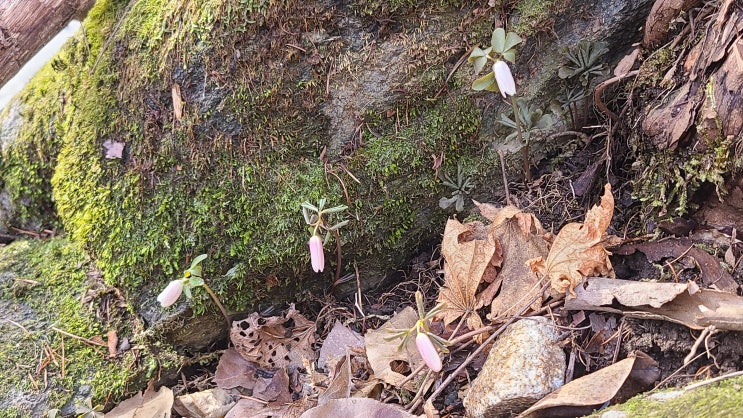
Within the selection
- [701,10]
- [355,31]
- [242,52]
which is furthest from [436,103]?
[701,10]

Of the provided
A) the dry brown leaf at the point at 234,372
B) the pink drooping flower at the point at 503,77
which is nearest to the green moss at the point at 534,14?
the pink drooping flower at the point at 503,77

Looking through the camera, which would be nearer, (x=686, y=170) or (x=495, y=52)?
(x=686, y=170)

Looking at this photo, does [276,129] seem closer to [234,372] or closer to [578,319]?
[234,372]

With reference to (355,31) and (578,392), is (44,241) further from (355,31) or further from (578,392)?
(578,392)

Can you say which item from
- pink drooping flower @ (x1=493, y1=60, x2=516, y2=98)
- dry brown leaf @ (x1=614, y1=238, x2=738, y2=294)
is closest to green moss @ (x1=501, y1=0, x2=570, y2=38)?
pink drooping flower @ (x1=493, y1=60, x2=516, y2=98)

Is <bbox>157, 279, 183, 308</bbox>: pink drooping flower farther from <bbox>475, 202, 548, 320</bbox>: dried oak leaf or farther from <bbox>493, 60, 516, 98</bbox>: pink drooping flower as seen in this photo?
<bbox>493, 60, 516, 98</bbox>: pink drooping flower

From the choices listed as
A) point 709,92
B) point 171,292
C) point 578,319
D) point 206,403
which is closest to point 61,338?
point 171,292
